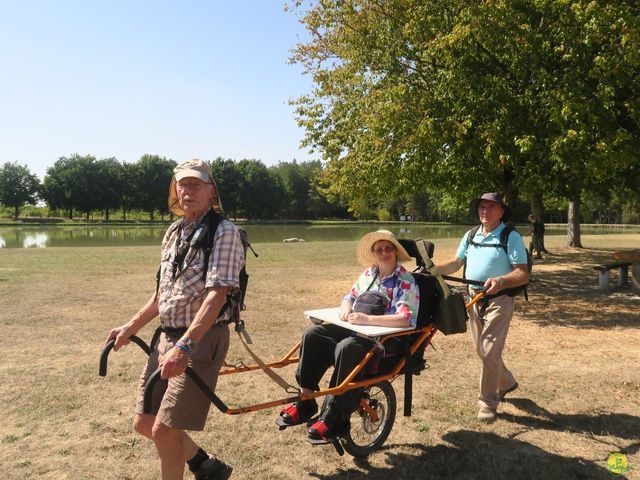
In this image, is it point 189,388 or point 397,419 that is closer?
point 189,388

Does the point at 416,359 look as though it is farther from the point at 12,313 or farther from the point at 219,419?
the point at 12,313

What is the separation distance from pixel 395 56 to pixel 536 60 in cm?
311

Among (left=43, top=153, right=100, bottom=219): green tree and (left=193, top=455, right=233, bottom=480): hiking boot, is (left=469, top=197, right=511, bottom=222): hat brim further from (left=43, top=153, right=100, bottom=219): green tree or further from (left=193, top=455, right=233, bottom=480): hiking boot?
(left=43, top=153, right=100, bottom=219): green tree

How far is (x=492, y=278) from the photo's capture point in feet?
16.1

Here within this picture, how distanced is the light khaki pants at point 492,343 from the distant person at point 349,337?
4.03 feet

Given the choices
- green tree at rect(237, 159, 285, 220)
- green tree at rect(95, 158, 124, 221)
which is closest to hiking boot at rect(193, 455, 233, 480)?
green tree at rect(237, 159, 285, 220)

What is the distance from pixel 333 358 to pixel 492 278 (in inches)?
70.8

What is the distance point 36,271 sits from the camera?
17.1m

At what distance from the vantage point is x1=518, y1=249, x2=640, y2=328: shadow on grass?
9742 millimetres

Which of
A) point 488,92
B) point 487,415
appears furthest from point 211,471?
point 488,92

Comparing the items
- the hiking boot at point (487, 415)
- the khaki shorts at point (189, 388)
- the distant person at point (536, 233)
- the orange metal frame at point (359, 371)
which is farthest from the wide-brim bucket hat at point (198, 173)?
the distant person at point (536, 233)

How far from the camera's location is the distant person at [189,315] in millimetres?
3027

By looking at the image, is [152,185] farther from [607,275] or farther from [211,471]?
[211,471]

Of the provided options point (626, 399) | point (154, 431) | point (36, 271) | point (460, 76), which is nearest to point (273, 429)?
point (154, 431)
